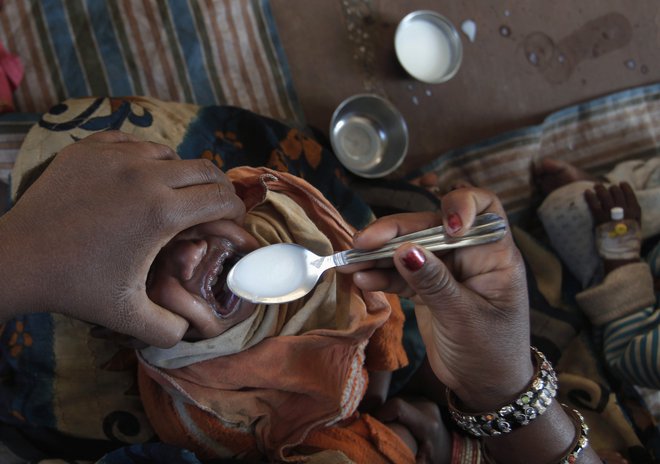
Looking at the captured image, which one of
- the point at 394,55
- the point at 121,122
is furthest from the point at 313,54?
the point at 121,122

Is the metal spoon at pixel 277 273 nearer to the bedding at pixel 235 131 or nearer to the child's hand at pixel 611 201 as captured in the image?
the bedding at pixel 235 131

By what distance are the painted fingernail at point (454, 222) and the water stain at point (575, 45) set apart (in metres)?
1.62

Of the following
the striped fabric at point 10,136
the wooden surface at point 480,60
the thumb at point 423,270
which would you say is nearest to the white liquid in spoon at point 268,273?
the thumb at point 423,270

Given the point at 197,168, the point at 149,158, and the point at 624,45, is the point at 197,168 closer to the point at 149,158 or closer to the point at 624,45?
the point at 149,158

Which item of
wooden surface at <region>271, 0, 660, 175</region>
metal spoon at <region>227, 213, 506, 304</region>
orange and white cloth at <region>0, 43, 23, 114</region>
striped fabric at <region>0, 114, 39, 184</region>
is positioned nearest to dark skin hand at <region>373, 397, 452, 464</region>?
metal spoon at <region>227, 213, 506, 304</region>

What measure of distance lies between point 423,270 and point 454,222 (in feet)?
0.30

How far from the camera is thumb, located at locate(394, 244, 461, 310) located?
73 cm

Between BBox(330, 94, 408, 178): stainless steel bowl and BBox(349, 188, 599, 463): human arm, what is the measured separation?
0.94 meters

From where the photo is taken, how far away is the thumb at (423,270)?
731mm

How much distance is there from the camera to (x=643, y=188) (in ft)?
6.03

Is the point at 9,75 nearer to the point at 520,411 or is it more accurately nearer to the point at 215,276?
the point at 215,276

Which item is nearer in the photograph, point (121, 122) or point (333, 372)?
point (333, 372)

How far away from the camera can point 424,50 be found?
1.96 m

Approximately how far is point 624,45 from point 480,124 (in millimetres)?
730
